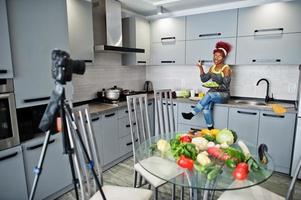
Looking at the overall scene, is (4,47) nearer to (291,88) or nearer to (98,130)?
(98,130)

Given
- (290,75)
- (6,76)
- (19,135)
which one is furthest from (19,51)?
(290,75)

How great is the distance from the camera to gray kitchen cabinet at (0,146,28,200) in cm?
163

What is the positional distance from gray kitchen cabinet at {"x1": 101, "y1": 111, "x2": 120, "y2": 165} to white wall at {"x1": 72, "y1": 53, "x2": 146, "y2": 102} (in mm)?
604

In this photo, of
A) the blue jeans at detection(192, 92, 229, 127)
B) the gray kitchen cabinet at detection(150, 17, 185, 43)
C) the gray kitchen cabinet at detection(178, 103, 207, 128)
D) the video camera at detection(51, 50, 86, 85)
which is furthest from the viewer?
the gray kitchen cabinet at detection(150, 17, 185, 43)

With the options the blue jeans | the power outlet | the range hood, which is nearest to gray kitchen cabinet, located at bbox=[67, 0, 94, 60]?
the range hood

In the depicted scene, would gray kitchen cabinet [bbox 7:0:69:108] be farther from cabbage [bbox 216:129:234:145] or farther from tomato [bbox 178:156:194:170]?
cabbage [bbox 216:129:234:145]

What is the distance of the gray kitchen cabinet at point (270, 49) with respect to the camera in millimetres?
2504

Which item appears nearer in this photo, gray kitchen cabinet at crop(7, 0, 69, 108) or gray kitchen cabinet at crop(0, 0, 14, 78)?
gray kitchen cabinet at crop(0, 0, 14, 78)

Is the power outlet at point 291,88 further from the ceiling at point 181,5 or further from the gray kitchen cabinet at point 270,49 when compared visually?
the ceiling at point 181,5

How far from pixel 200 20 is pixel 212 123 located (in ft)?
5.24

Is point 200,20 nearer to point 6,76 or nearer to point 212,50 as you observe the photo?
point 212,50

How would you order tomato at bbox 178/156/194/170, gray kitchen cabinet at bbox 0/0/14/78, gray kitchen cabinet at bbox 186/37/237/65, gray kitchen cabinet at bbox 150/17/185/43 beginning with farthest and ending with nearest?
gray kitchen cabinet at bbox 150/17/185/43 < gray kitchen cabinet at bbox 186/37/237/65 < gray kitchen cabinet at bbox 0/0/14/78 < tomato at bbox 178/156/194/170

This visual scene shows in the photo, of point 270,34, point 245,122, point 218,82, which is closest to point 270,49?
point 270,34

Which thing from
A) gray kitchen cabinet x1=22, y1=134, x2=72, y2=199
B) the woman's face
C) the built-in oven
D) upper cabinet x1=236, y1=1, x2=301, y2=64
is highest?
upper cabinet x1=236, y1=1, x2=301, y2=64
